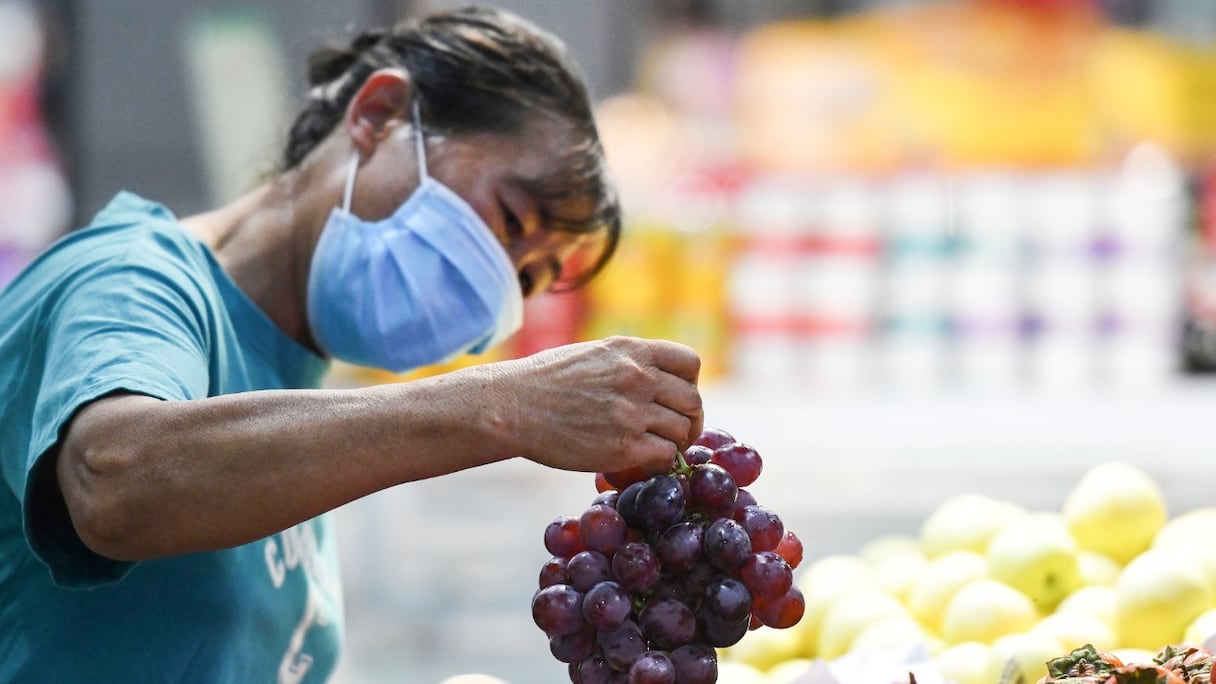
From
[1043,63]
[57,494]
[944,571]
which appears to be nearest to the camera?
[57,494]

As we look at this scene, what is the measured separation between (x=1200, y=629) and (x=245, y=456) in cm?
95

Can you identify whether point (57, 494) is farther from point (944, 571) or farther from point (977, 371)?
point (977, 371)

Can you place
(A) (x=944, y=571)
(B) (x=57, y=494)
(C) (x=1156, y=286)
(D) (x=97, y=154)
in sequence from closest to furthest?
(B) (x=57, y=494), (A) (x=944, y=571), (C) (x=1156, y=286), (D) (x=97, y=154)

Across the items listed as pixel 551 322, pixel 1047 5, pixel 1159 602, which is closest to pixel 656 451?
pixel 1159 602

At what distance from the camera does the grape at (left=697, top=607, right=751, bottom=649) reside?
A: 955 mm

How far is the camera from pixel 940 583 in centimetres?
146

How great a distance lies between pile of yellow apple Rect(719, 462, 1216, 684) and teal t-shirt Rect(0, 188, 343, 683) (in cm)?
55

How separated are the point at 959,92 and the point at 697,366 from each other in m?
2.88

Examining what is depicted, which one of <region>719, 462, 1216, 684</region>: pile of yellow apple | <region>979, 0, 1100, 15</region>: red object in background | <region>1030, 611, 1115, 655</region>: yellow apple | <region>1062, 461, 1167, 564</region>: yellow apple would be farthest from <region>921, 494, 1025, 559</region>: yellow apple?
<region>979, 0, 1100, 15</region>: red object in background

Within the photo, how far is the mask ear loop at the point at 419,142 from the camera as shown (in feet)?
4.50

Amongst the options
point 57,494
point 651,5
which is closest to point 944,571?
point 57,494

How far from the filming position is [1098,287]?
298 cm

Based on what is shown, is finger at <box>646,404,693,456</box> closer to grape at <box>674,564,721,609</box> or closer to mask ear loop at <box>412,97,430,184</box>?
grape at <box>674,564,721,609</box>

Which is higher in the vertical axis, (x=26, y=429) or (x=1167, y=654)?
(x=26, y=429)
